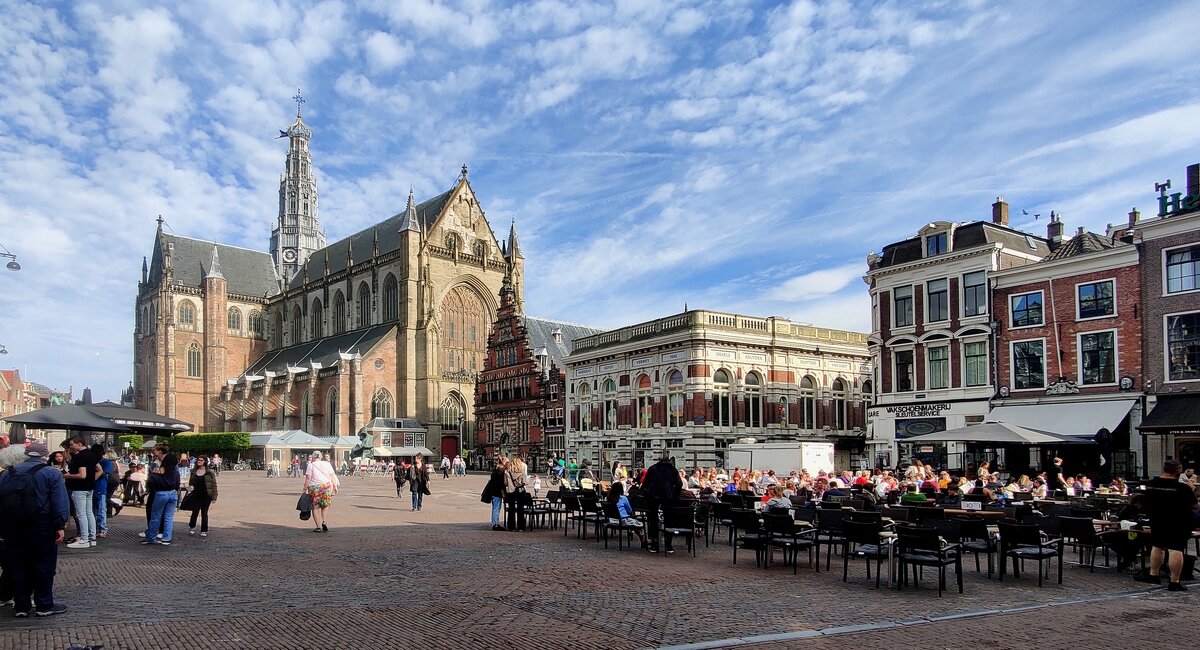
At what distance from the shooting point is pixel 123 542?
48.8 feet

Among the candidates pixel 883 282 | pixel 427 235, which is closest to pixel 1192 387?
pixel 883 282

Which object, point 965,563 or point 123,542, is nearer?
point 965,563

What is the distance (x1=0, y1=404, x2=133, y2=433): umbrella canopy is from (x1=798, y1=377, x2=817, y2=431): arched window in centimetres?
3112

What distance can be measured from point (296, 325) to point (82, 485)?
80.5 meters

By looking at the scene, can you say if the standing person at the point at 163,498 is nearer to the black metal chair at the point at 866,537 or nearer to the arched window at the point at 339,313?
the black metal chair at the point at 866,537

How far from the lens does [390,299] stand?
75188 mm

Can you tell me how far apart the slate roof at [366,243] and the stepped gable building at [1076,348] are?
53.5 metres

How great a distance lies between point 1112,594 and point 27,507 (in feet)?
40.4

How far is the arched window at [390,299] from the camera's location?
244ft

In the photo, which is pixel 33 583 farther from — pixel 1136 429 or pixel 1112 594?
pixel 1136 429

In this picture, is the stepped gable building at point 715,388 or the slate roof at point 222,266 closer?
the stepped gable building at point 715,388

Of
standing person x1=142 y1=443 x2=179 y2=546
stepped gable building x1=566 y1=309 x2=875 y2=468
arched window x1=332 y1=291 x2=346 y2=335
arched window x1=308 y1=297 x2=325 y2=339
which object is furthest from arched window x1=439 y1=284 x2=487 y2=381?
standing person x1=142 y1=443 x2=179 y2=546

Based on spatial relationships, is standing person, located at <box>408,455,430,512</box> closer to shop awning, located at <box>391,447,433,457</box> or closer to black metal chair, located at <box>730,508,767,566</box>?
black metal chair, located at <box>730,508,767,566</box>

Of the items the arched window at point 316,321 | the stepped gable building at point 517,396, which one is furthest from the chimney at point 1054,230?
the arched window at point 316,321
